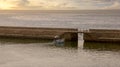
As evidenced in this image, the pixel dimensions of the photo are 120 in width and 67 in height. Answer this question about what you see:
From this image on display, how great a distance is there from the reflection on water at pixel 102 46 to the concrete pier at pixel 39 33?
3.88 feet

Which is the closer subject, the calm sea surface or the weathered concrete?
the calm sea surface

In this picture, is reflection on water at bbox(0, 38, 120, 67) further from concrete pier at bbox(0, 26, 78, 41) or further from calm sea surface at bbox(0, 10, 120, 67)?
concrete pier at bbox(0, 26, 78, 41)

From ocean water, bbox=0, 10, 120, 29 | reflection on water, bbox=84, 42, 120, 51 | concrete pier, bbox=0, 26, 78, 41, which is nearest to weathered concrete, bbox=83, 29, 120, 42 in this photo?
reflection on water, bbox=84, 42, 120, 51

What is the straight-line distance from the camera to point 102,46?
23438 millimetres

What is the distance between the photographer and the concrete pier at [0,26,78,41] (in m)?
24.7

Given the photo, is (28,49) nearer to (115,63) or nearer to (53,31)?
(53,31)

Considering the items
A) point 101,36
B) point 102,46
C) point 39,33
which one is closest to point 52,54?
point 102,46

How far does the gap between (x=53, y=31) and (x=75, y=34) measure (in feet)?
7.20

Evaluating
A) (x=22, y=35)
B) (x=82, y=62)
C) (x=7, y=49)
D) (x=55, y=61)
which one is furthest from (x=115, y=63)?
(x=22, y=35)

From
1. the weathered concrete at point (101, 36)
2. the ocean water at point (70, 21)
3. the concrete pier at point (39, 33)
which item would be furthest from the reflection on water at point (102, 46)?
the ocean water at point (70, 21)

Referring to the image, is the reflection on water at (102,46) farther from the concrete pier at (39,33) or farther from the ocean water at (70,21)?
the ocean water at (70,21)

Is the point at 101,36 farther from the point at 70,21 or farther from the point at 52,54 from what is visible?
the point at 70,21

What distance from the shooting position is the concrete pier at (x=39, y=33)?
2466cm

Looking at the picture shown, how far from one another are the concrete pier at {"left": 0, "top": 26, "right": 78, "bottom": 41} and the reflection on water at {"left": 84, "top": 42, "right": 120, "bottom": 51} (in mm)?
1182
